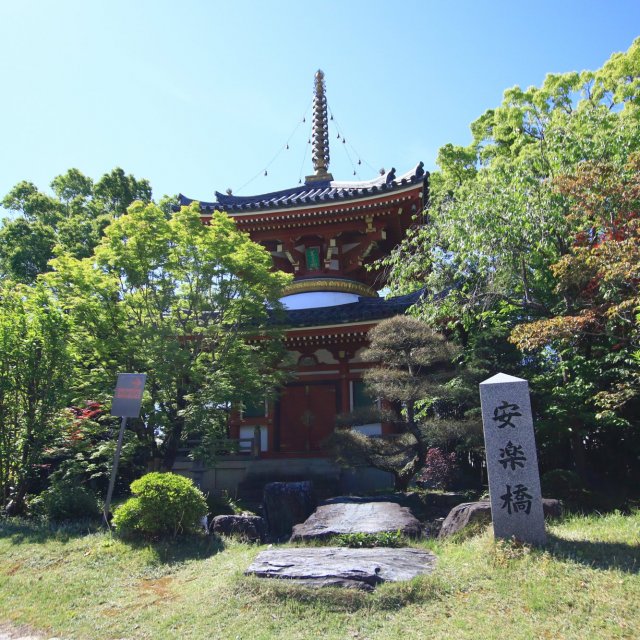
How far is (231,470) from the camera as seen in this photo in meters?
14.2

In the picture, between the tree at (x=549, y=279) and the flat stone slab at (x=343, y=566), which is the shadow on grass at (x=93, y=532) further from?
the tree at (x=549, y=279)

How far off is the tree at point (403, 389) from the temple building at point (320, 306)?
234 cm

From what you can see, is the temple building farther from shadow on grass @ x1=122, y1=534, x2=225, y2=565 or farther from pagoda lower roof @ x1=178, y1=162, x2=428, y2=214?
shadow on grass @ x1=122, y1=534, x2=225, y2=565

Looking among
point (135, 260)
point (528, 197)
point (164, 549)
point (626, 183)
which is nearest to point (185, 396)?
point (135, 260)

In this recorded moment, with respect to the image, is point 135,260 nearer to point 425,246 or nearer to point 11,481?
point 11,481

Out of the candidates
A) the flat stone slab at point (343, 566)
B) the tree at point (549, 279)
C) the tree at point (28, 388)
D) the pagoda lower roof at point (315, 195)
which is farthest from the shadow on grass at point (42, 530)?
the pagoda lower roof at point (315, 195)

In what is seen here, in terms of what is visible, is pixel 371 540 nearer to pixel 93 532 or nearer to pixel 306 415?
pixel 93 532

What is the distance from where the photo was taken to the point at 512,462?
22.9 feet

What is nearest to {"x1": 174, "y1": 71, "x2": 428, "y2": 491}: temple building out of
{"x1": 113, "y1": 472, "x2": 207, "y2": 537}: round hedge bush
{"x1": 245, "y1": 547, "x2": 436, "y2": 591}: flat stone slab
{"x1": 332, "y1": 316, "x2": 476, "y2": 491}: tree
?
{"x1": 332, "y1": 316, "x2": 476, "y2": 491}: tree

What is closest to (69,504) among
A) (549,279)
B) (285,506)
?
(285,506)

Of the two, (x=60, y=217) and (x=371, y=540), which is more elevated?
(x=60, y=217)

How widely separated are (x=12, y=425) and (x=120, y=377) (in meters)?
3.27

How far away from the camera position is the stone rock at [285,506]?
1034cm

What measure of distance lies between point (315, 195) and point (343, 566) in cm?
1473
